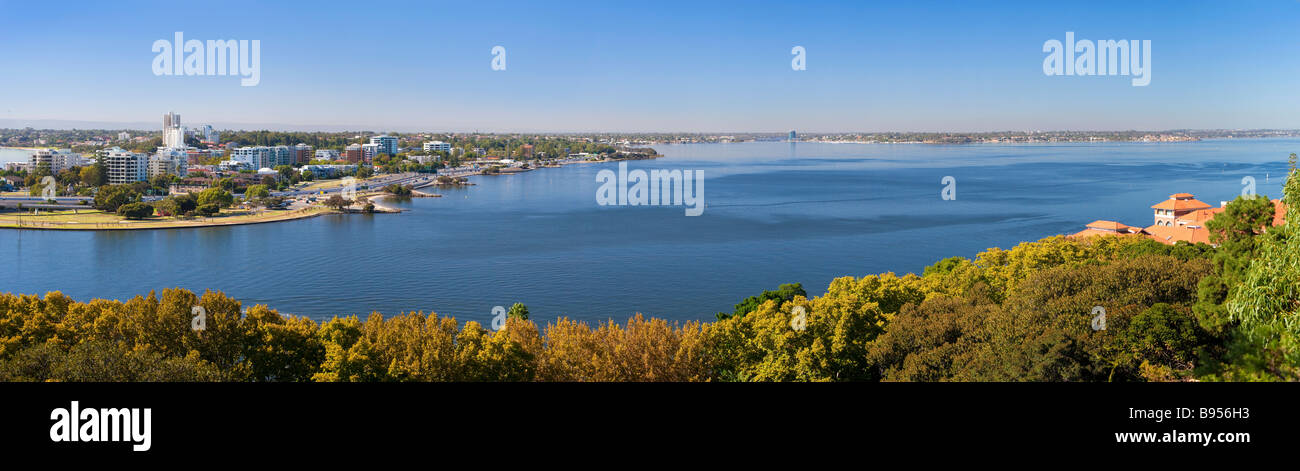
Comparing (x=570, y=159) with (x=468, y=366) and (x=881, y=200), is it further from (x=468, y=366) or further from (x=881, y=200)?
(x=468, y=366)

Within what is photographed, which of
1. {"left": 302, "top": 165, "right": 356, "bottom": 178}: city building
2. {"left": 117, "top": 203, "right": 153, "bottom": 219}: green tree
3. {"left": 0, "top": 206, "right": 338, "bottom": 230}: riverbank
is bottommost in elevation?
{"left": 0, "top": 206, "right": 338, "bottom": 230}: riverbank

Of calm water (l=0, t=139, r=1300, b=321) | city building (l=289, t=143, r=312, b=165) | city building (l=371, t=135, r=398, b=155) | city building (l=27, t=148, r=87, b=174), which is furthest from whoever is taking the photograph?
city building (l=371, t=135, r=398, b=155)

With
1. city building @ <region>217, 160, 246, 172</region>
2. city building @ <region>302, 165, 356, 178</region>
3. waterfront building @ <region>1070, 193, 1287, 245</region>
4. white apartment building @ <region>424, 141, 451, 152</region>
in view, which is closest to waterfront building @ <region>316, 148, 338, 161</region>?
city building @ <region>302, 165, 356, 178</region>

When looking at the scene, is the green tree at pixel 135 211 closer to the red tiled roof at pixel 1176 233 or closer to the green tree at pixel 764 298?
the green tree at pixel 764 298

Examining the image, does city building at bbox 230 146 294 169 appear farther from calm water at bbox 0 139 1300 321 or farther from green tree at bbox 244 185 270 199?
calm water at bbox 0 139 1300 321

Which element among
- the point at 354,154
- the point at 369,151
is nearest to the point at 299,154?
the point at 354,154
